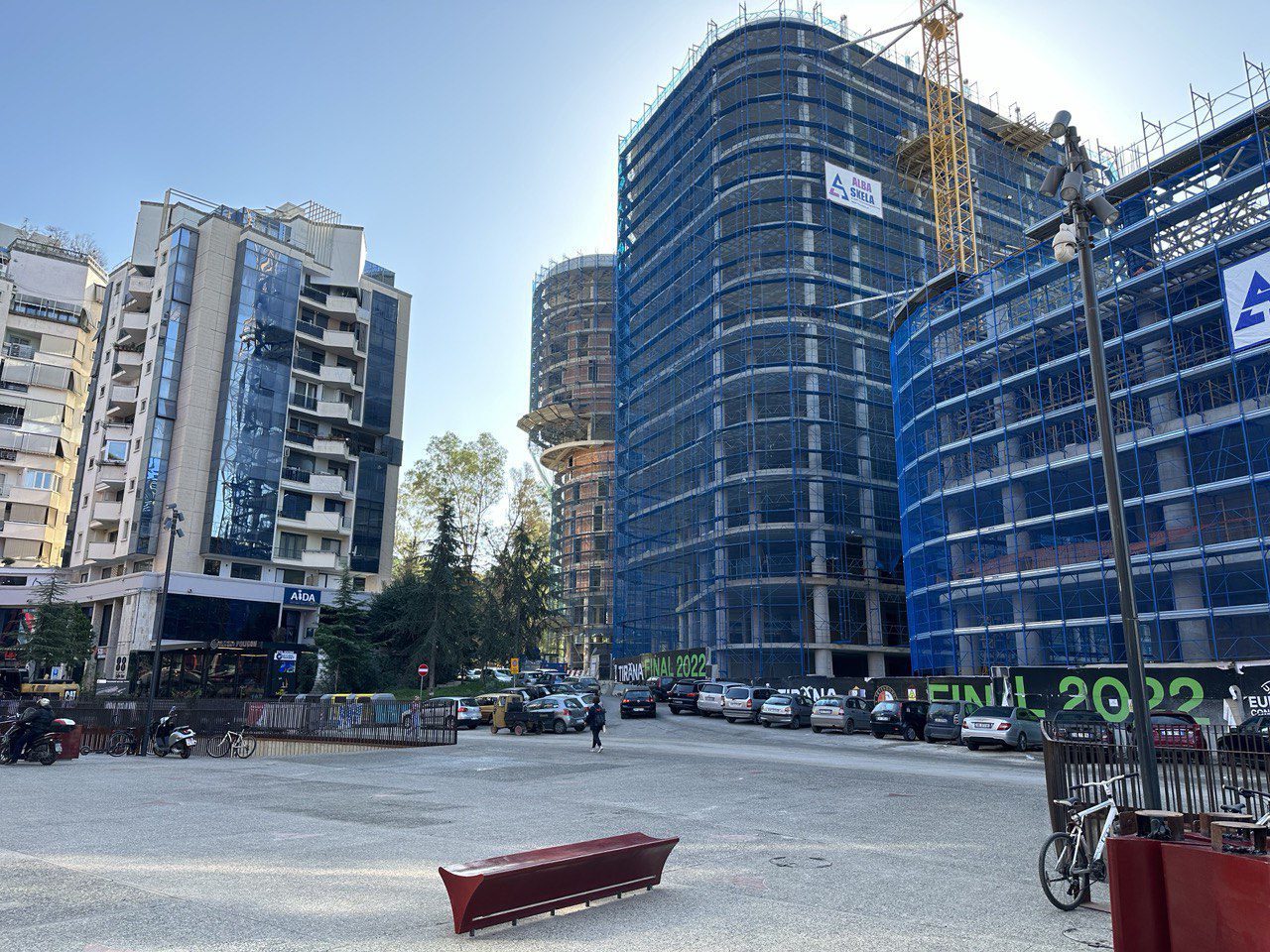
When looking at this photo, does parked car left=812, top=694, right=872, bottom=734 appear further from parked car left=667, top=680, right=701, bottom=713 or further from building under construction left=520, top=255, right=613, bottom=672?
building under construction left=520, top=255, right=613, bottom=672

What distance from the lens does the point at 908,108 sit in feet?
216

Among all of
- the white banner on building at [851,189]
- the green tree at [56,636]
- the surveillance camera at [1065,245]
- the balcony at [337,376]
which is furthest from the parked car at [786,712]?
the balcony at [337,376]

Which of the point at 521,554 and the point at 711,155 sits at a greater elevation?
the point at 711,155

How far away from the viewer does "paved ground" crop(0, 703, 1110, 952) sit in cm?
666

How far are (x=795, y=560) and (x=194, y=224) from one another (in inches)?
1842

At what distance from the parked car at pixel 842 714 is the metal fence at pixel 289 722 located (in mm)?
14657

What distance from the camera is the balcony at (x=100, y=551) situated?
5738cm

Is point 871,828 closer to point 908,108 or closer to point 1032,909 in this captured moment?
point 1032,909

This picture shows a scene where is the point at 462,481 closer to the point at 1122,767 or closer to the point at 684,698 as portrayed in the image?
the point at 684,698

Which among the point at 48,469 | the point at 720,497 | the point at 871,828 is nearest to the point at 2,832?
the point at 871,828

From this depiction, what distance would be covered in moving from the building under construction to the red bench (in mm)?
84395

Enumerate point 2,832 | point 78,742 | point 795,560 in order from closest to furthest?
point 2,832
point 78,742
point 795,560

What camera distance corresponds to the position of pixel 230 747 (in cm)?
2408

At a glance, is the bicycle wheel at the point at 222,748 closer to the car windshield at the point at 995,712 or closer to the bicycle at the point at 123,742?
the bicycle at the point at 123,742
